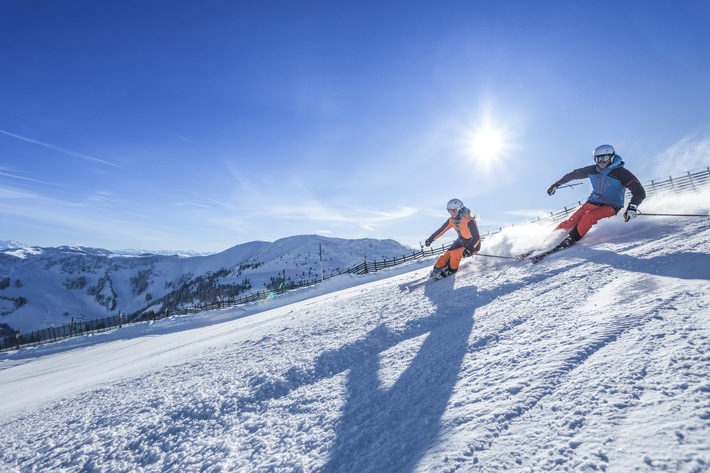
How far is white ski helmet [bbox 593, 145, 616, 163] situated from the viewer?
6125 mm

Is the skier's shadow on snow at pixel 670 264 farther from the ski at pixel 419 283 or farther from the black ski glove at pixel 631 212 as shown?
the ski at pixel 419 283

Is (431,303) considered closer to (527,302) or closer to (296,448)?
(527,302)

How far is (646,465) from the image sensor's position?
3.59ft

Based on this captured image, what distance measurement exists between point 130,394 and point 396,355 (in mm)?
2499

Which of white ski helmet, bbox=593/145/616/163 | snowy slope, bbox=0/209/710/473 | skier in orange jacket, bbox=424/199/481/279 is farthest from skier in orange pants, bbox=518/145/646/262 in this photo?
snowy slope, bbox=0/209/710/473

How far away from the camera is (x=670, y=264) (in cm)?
343

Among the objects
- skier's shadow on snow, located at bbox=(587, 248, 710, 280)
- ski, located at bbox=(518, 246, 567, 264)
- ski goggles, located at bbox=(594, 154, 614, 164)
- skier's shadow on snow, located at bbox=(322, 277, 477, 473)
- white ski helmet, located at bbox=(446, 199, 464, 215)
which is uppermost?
ski goggles, located at bbox=(594, 154, 614, 164)

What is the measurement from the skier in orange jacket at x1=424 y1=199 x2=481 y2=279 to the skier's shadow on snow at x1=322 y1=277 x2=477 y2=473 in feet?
10.8

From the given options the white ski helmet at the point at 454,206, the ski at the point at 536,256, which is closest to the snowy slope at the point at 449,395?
the ski at the point at 536,256

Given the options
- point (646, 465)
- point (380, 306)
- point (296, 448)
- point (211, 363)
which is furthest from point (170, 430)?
point (380, 306)

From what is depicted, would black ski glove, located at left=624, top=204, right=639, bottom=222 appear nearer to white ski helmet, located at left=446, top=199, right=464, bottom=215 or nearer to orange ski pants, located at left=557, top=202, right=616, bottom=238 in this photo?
orange ski pants, located at left=557, top=202, right=616, bottom=238

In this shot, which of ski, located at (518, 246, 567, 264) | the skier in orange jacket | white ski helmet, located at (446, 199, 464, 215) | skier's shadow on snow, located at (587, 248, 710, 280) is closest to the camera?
skier's shadow on snow, located at (587, 248, 710, 280)

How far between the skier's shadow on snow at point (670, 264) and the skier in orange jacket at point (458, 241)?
2585 mm

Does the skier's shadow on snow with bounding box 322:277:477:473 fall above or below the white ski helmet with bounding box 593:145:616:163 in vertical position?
below
